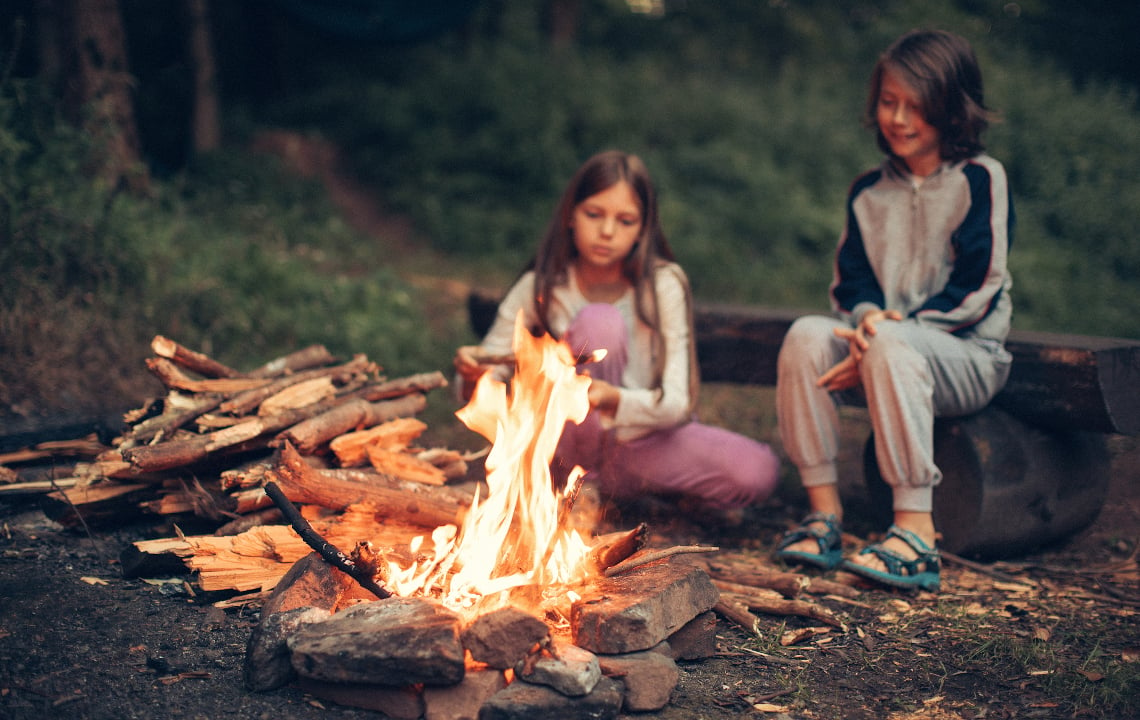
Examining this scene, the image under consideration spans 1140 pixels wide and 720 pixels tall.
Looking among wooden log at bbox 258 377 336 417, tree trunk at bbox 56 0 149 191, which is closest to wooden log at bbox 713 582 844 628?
wooden log at bbox 258 377 336 417

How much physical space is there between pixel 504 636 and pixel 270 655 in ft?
1.88

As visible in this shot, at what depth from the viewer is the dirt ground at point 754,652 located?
224 cm

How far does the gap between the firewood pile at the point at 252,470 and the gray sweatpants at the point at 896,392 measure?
4.32 feet

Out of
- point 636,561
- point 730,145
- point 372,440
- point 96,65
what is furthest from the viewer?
point 730,145

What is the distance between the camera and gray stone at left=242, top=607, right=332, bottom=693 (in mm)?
2234

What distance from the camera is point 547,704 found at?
6.86 feet

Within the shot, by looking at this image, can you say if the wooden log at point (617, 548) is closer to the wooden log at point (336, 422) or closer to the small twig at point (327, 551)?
the small twig at point (327, 551)

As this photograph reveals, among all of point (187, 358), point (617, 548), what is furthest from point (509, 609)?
point (187, 358)

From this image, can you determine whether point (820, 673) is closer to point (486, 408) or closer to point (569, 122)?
point (486, 408)

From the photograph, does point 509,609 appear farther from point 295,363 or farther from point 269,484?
point 295,363

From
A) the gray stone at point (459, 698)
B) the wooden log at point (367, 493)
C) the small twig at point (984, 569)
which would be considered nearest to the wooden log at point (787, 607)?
the small twig at point (984, 569)

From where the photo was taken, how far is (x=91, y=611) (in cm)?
263

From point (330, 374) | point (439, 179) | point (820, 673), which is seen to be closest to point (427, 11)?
point (439, 179)

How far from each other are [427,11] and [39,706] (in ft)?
30.5
